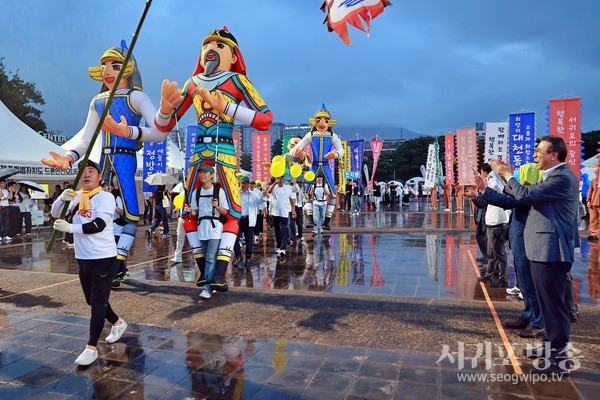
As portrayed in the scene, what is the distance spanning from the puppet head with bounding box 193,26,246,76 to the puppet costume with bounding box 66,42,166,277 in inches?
35.7

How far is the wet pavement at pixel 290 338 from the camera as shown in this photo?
280 centimetres

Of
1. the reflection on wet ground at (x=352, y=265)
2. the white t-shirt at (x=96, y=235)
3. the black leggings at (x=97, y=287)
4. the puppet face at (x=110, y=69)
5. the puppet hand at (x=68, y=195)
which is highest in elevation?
the puppet face at (x=110, y=69)

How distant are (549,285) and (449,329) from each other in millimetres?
1029

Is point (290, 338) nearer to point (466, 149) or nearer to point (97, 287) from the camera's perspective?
point (97, 287)

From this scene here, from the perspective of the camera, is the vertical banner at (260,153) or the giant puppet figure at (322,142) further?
the vertical banner at (260,153)

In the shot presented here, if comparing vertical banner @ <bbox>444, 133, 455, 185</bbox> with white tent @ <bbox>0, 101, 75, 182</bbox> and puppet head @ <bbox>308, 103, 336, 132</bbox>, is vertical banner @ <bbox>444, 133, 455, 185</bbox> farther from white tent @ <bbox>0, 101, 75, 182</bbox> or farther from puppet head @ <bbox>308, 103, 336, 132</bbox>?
white tent @ <bbox>0, 101, 75, 182</bbox>

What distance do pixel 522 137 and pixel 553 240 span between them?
37.9ft

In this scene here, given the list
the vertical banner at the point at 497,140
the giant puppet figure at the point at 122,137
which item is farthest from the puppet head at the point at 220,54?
the vertical banner at the point at 497,140

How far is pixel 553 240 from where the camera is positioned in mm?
3021

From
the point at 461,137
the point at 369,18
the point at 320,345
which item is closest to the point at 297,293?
the point at 320,345

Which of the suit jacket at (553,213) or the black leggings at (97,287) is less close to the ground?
the suit jacket at (553,213)

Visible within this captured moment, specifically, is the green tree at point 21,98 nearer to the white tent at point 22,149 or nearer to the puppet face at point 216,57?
the white tent at point 22,149

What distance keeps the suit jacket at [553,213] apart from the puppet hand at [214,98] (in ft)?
10.7

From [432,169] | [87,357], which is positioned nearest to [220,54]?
[87,357]
